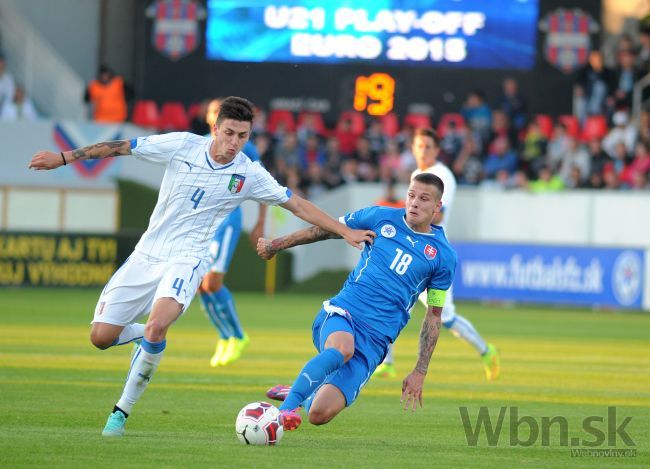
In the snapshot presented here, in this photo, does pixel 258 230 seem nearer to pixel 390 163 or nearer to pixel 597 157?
pixel 390 163

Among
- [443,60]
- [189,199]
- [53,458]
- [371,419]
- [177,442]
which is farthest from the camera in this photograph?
[443,60]

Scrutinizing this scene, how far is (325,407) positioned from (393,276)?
1.06m

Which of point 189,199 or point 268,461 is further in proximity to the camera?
point 189,199

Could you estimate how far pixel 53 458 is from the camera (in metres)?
7.67

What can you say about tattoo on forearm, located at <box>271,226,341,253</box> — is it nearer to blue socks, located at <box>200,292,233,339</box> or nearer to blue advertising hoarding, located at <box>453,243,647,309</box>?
blue socks, located at <box>200,292,233,339</box>

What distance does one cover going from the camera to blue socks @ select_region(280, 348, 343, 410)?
8.41m

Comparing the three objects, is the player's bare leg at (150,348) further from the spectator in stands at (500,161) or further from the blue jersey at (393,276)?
the spectator in stands at (500,161)

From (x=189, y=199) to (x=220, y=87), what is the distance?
21173mm

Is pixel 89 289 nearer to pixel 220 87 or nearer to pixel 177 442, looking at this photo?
pixel 220 87

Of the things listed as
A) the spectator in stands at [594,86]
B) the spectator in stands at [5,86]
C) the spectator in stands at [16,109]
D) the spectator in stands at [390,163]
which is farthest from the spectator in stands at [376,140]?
the spectator in stands at [5,86]

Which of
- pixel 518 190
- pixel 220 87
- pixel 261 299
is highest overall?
pixel 220 87

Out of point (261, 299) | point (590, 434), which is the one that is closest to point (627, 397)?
point (590, 434)

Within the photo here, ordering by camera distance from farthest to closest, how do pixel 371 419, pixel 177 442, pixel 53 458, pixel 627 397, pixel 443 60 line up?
pixel 443 60 → pixel 627 397 → pixel 371 419 → pixel 177 442 → pixel 53 458

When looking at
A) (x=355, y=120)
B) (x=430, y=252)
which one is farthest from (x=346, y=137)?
(x=430, y=252)
